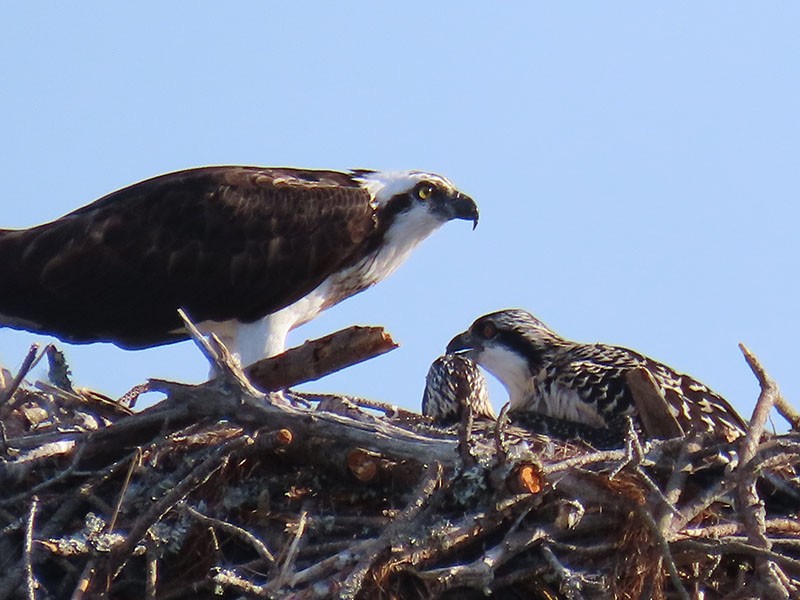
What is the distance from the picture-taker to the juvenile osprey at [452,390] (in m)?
7.65

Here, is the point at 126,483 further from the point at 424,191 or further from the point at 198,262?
the point at 424,191

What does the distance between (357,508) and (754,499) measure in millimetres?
1472

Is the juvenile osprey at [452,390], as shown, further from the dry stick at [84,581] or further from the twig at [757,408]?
the dry stick at [84,581]

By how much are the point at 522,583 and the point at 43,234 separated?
3752 mm

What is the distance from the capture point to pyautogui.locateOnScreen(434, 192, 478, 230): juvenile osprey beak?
29.0 feet

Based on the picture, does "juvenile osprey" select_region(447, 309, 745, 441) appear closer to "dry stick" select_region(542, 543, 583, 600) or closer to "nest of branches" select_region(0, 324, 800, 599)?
"nest of branches" select_region(0, 324, 800, 599)

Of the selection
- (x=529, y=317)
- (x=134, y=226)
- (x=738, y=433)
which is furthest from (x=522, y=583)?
(x=134, y=226)

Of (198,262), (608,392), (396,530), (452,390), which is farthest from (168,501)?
(198,262)

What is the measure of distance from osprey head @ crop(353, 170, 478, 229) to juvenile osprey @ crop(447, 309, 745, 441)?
658mm

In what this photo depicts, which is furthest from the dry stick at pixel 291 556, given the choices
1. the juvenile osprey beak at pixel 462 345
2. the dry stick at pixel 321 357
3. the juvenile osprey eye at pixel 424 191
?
the juvenile osprey eye at pixel 424 191

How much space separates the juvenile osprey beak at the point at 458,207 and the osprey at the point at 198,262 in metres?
0.52

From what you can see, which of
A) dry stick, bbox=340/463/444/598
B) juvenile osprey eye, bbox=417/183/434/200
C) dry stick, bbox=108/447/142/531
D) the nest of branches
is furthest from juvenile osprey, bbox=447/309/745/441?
dry stick, bbox=108/447/142/531

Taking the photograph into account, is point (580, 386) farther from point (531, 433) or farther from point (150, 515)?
point (150, 515)

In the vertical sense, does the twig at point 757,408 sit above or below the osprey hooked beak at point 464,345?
above
